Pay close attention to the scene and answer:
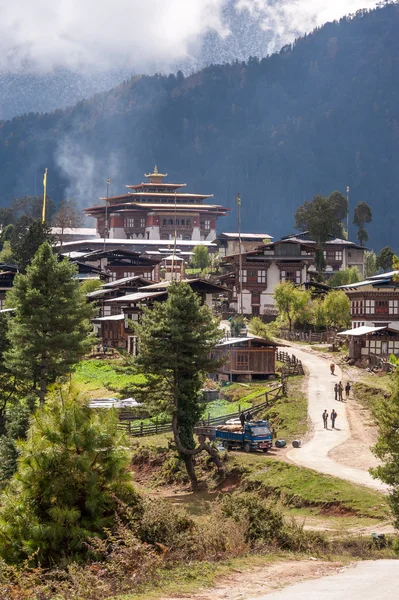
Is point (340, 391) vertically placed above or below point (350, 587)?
above

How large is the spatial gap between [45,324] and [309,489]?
2322cm

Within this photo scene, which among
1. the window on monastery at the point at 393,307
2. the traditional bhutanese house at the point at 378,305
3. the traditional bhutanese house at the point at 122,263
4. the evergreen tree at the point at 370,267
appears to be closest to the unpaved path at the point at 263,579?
the traditional bhutanese house at the point at 378,305

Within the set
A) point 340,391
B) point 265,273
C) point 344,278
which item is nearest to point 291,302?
point 265,273

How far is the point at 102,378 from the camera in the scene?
80.2m

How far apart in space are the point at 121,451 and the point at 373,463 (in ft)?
79.0

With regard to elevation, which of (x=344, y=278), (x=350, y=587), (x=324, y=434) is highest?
(x=344, y=278)

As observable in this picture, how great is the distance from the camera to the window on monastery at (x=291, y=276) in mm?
120494

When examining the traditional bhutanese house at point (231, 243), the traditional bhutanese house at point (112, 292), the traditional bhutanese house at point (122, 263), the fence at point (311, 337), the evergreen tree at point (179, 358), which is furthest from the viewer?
the traditional bhutanese house at point (231, 243)

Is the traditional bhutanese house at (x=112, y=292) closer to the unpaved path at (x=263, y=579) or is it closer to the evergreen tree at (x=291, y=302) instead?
the evergreen tree at (x=291, y=302)

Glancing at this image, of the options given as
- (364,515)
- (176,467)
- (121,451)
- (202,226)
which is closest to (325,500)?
(364,515)

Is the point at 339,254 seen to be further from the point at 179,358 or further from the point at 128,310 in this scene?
the point at 179,358

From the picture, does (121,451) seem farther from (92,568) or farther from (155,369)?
(155,369)

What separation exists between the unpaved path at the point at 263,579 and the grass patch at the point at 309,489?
14.0m

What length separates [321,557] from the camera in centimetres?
2958
